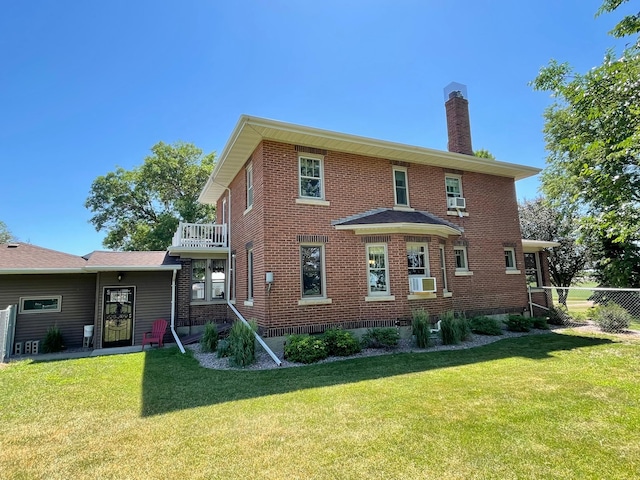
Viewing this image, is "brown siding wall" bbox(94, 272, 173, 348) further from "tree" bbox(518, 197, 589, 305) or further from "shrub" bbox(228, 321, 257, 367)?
"tree" bbox(518, 197, 589, 305)

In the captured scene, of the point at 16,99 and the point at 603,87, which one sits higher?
the point at 16,99

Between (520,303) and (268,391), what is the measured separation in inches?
473

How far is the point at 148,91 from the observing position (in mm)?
14641

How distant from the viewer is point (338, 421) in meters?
4.43

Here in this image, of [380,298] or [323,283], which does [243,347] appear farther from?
[380,298]

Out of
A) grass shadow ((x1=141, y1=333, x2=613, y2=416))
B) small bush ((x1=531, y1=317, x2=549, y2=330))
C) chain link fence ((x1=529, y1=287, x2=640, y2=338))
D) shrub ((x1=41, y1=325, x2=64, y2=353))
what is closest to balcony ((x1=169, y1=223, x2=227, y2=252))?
grass shadow ((x1=141, y1=333, x2=613, y2=416))

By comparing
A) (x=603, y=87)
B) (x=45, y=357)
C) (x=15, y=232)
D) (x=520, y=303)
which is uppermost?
(x=15, y=232)

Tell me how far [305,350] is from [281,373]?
3.73 ft

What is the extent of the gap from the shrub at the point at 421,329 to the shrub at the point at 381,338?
0.54 metres

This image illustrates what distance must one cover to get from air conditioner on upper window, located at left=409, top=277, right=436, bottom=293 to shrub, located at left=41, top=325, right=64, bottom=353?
13.1m

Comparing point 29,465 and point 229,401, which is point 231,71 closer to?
Result: point 229,401

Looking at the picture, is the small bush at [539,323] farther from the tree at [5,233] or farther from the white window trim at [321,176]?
the tree at [5,233]

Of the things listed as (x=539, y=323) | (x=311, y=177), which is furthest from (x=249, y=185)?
(x=539, y=323)

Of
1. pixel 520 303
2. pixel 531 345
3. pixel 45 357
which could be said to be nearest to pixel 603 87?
pixel 531 345
